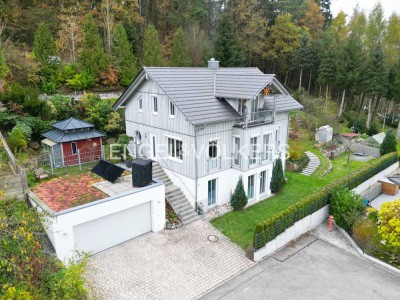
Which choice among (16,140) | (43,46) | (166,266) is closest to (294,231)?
(166,266)

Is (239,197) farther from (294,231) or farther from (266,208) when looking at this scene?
(294,231)

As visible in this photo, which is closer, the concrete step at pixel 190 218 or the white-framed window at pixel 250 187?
the concrete step at pixel 190 218

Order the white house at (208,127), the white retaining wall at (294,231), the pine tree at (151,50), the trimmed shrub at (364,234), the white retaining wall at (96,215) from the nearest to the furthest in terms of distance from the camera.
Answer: the white retaining wall at (96,215) → the white retaining wall at (294,231) → the trimmed shrub at (364,234) → the white house at (208,127) → the pine tree at (151,50)

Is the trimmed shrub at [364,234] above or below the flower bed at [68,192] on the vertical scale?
below

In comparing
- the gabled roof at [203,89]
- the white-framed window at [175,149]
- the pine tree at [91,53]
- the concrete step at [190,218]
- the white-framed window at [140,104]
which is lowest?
the concrete step at [190,218]

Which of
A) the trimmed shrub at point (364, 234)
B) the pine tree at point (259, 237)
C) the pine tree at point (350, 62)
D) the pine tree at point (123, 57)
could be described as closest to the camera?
the pine tree at point (259, 237)

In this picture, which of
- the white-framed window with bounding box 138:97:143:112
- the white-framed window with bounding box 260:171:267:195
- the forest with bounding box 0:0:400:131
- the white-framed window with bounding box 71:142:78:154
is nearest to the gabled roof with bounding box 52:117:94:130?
the white-framed window with bounding box 71:142:78:154

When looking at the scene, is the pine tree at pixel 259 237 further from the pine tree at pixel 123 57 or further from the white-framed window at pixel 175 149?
the pine tree at pixel 123 57

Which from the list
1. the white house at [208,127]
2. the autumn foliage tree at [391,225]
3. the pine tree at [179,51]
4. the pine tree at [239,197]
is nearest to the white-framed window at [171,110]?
the white house at [208,127]
